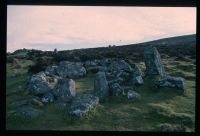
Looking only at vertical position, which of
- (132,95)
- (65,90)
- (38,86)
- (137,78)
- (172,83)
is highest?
(137,78)

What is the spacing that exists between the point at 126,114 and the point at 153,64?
21.3ft

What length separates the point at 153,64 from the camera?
21859mm

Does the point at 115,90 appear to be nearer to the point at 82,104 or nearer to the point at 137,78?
the point at 82,104

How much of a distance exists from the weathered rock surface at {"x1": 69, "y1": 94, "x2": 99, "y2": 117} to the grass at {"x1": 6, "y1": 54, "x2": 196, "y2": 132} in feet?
0.69

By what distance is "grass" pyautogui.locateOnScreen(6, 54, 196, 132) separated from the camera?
49.0ft

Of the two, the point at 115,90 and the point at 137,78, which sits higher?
the point at 137,78

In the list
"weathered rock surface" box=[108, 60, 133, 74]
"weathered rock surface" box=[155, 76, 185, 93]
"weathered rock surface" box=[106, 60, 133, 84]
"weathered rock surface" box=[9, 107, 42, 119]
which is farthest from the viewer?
"weathered rock surface" box=[108, 60, 133, 74]

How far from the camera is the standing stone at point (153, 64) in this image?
21.4 meters

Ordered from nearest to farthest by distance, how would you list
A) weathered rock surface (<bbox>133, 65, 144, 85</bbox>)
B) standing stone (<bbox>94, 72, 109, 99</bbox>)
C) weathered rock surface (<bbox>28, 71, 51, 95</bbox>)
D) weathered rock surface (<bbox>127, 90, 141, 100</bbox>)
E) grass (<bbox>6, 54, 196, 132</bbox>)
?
grass (<bbox>6, 54, 196, 132</bbox>), weathered rock surface (<bbox>127, 90, 141, 100</bbox>), standing stone (<bbox>94, 72, 109, 99</bbox>), weathered rock surface (<bbox>28, 71, 51, 95</bbox>), weathered rock surface (<bbox>133, 65, 144, 85</bbox>)

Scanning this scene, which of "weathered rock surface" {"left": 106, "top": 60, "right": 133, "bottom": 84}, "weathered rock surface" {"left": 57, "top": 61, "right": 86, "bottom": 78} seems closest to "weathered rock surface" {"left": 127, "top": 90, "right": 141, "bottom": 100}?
"weathered rock surface" {"left": 106, "top": 60, "right": 133, "bottom": 84}

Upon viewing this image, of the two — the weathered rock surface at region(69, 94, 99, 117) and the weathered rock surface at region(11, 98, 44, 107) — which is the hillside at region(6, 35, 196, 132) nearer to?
the weathered rock surface at region(11, 98, 44, 107)

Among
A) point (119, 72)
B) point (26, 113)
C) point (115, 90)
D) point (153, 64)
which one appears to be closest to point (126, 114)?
point (115, 90)

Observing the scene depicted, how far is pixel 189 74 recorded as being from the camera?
923 inches
